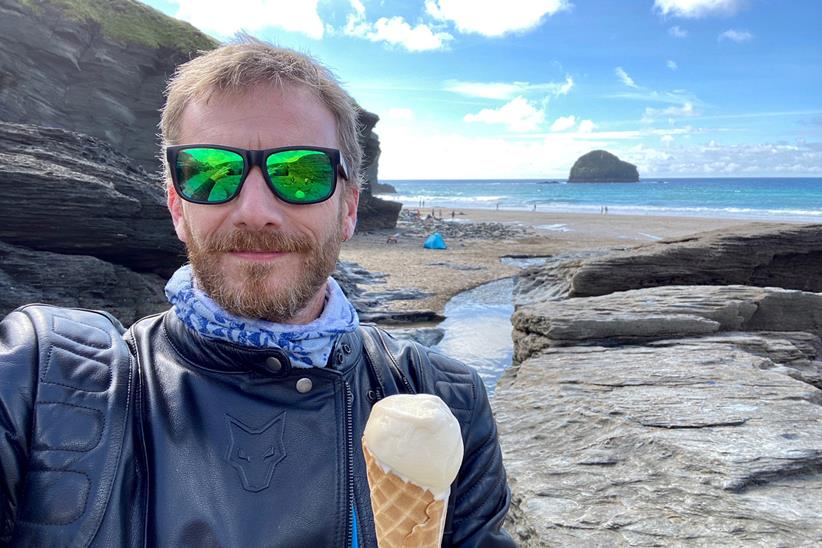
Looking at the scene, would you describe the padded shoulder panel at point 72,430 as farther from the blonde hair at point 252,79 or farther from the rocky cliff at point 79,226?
the rocky cliff at point 79,226

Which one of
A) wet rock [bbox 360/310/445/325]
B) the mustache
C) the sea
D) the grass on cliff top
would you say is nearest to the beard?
the mustache

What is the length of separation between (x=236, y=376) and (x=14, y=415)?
58 centimetres

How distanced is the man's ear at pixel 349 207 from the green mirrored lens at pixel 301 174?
0.64 ft

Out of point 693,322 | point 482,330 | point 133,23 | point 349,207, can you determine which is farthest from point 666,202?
point 349,207

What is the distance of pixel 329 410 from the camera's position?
179cm

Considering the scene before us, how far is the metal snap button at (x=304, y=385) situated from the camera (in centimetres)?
177

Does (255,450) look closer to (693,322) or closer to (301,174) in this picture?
(301,174)

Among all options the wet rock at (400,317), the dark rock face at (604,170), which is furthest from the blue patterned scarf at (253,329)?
the dark rock face at (604,170)

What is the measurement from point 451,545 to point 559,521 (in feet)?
5.82

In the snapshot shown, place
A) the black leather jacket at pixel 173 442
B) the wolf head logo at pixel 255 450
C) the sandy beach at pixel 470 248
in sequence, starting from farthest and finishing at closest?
the sandy beach at pixel 470 248
the wolf head logo at pixel 255 450
the black leather jacket at pixel 173 442

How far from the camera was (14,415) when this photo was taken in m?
1.41

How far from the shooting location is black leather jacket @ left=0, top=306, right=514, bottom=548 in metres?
1.41

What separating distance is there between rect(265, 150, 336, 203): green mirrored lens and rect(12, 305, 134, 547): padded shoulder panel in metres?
0.75

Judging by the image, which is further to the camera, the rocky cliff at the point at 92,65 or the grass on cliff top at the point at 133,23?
the grass on cliff top at the point at 133,23
